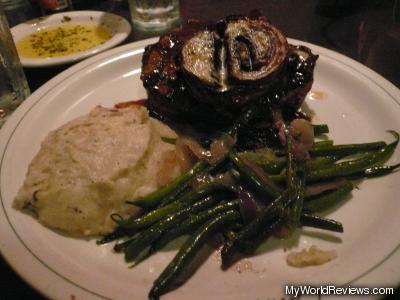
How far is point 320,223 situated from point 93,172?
4.15ft

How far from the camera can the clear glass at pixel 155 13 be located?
4.32 meters

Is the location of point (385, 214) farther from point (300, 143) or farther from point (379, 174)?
point (300, 143)

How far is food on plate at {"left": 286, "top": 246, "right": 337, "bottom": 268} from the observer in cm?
199

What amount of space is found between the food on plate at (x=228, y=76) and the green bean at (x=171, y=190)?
0.46 m

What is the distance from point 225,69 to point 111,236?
1.24 metres

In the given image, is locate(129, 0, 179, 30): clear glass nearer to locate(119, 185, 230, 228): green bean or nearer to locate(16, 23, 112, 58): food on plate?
locate(16, 23, 112, 58): food on plate

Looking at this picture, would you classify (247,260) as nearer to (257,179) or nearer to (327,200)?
(257,179)

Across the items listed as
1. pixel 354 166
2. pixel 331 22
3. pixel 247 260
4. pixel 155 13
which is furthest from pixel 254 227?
pixel 331 22

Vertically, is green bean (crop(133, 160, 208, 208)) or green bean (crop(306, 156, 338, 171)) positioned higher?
green bean (crop(133, 160, 208, 208))

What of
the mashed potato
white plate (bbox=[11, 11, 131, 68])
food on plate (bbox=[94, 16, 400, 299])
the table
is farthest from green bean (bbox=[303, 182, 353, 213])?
white plate (bbox=[11, 11, 131, 68])

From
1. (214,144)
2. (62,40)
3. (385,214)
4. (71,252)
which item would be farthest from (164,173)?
(62,40)

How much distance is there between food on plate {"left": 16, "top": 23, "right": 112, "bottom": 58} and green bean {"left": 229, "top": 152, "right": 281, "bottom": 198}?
2.55 m

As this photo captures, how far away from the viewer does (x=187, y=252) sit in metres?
2.00

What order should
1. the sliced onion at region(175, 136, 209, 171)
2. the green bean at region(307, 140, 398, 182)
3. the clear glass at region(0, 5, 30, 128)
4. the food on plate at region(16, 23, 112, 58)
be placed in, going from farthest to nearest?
the food on plate at region(16, 23, 112, 58) → the clear glass at region(0, 5, 30, 128) → the sliced onion at region(175, 136, 209, 171) → the green bean at region(307, 140, 398, 182)
